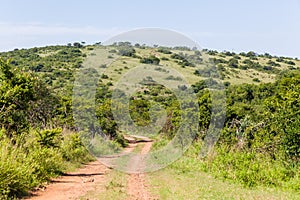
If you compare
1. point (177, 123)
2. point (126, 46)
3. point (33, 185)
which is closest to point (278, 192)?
point (33, 185)

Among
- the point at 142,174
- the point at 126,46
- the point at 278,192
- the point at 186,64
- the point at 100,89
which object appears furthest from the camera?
the point at 100,89

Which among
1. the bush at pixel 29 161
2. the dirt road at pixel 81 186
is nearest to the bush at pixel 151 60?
the bush at pixel 29 161

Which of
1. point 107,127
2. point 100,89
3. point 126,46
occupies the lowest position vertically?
point 107,127

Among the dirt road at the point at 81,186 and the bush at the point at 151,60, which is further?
the bush at the point at 151,60

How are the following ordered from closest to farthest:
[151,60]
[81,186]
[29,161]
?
[29,161]
[81,186]
[151,60]

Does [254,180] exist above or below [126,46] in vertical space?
below

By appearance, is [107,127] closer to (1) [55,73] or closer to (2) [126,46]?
(2) [126,46]

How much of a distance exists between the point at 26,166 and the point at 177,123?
1485cm

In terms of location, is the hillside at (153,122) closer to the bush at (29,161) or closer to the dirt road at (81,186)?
the bush at (29,161)

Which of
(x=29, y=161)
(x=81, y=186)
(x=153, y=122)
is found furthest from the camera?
(x=153, y=122)

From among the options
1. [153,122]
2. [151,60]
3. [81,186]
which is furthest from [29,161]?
[153,122]

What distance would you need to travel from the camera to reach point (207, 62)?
19.7m

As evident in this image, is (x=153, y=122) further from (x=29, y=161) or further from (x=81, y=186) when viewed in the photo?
(x=29, y=161)

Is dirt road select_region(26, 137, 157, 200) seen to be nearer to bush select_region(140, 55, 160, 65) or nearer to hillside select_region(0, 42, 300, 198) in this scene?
hillside select_region(0, 42, 300, 198)
